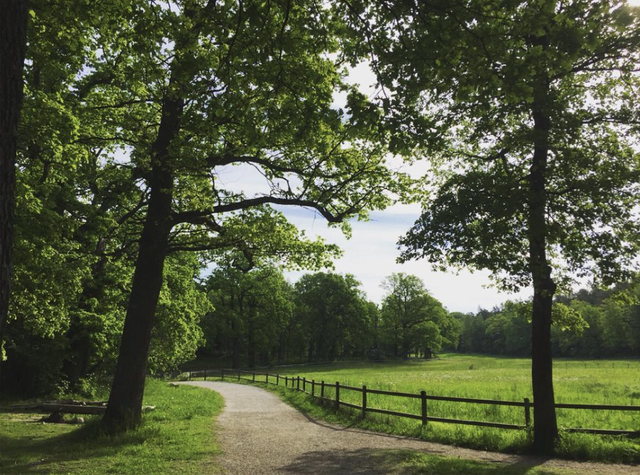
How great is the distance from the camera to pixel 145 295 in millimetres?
11148

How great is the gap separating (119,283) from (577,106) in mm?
18105

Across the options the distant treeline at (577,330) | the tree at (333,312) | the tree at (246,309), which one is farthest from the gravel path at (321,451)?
the tree at (333,312)

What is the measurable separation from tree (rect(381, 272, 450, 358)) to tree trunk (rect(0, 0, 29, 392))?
77.8 m

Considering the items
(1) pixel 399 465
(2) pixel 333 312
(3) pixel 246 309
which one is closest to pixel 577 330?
(1) pixel 399 465

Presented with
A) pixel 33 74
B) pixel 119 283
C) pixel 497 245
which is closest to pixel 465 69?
pixel 497 245

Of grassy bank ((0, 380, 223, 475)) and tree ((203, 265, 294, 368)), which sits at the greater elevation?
tree ((203, 265, 294, 368))

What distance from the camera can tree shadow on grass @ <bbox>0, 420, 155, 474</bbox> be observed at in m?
7.52

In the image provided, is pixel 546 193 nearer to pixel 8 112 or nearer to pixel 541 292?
pixel 541 292

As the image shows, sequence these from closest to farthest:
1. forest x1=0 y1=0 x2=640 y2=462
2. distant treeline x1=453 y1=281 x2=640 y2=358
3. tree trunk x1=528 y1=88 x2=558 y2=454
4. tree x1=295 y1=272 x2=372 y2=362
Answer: forest x1=0 y1=0 x2=640 y2=462, tree trunk x1=528 y1=88 x2=558 y2=454, distant treeline x1=453 y1=281 x2=640 y2=358, tree x1=295 y1=272 x2=372 y2=362

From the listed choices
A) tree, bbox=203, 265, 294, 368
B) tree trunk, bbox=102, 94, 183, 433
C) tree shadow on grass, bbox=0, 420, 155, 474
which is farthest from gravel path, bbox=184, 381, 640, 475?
tree, bbox=203, 265, 294, 368

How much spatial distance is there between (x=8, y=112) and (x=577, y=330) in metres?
12.7

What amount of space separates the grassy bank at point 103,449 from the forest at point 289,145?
88 centimetres

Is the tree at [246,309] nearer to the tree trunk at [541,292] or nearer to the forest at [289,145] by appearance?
the forest at [289,145]

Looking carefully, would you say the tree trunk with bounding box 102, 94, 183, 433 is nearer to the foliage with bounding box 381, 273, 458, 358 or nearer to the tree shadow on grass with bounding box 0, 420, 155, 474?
the tree shadow on grass with bounding box 0, 420, 155, 474
